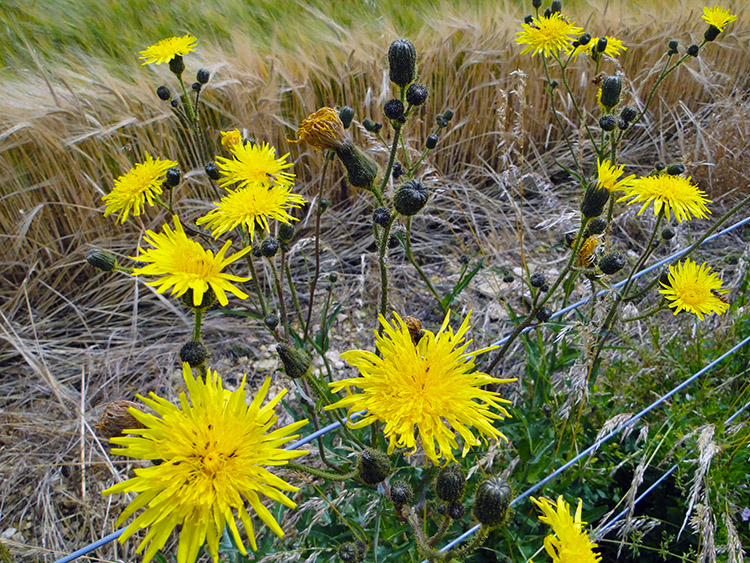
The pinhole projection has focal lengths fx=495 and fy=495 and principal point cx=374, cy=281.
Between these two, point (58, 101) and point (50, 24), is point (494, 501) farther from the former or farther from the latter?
point (50, 24)

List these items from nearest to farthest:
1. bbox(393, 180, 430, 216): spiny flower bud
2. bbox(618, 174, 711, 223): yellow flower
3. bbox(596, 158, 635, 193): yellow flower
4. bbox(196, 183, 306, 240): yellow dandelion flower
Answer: bbox(393, 180, 430, 216): spiny flower bud
bbox(196, 183, 306, 240): yellow dandelion flower
bbox(596, 158, 635, 193): yellow flower
bbox(618, 174, 711, 223): yellow flower

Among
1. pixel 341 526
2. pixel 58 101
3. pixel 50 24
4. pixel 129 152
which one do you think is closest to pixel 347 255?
pixel 129 152

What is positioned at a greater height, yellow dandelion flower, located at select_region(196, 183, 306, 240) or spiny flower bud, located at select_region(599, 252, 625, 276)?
yellow dandelion flower, located at select_region(196, 183, 306, 240)

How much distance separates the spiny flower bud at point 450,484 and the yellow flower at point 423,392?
68 mm

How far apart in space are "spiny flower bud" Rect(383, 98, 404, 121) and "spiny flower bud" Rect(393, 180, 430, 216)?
245 millimetres

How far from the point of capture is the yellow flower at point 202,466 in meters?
1.17

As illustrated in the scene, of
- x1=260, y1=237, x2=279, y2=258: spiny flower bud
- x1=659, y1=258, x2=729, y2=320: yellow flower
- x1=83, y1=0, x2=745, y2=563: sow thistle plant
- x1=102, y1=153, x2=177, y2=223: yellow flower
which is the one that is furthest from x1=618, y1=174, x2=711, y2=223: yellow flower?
x1=102, y1=153, x2=177, y2=223: yellow flower

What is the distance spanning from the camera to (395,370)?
1402 mm

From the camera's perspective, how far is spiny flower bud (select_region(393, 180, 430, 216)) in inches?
61.1

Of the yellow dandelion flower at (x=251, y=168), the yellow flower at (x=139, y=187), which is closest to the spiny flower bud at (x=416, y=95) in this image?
the yellow dandelion flower at (x=251, y=168)

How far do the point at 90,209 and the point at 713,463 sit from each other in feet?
13.4

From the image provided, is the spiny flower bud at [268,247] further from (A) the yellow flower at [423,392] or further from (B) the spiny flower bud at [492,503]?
(B) the spiny flower bud at [492,503]

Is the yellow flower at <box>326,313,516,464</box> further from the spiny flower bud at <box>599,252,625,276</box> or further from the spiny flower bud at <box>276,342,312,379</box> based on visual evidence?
the spiny flower bud at <box>599,252,625,276</box>

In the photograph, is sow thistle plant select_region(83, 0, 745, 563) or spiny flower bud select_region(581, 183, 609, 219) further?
spiny flower bud select_region(581, 183, 609, 219)
